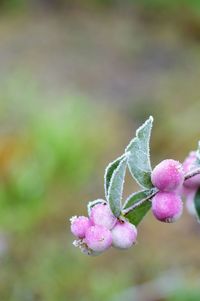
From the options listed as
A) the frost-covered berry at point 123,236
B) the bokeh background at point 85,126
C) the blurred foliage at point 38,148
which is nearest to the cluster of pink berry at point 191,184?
the frost-covered berry at point 123,236

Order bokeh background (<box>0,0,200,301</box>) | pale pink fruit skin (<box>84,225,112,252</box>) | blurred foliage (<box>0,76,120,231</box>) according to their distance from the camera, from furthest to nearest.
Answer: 1. blurred foliage (<box>0,76,120,231</box>)
2. bokeh background (<box>0,0,200,301</box>)
3. pale pink fruit skin (<box>84,225,112,252</box>)

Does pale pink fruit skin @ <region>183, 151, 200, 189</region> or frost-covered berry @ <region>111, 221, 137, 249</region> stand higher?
pale pink fruit skin @ <region>183, 151, 200, 189</region>

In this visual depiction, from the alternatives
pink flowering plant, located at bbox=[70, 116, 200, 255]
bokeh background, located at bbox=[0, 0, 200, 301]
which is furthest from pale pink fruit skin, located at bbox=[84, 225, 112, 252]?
bokeh background, located at bbox=[0, 0, 200, 301]

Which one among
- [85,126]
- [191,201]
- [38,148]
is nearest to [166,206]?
[191,201]

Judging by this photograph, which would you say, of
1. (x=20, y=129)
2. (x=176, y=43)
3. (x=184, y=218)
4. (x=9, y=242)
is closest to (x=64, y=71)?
(x=176, y=43)

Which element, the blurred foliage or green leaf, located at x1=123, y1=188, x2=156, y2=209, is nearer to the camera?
green leaf, located at x1=123, y1=188, x2=156, y2=209

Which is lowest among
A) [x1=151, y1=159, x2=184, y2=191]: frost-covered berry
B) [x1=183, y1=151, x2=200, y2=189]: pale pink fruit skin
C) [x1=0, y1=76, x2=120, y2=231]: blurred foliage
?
[x1=151, y1=159, x2=184, y2=191]: frost-covered berry

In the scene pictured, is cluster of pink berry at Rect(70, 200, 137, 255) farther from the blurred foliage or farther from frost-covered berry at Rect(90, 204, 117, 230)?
the blurred foliage

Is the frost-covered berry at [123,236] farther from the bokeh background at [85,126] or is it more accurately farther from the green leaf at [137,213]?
the bokeh background at [85,126]
